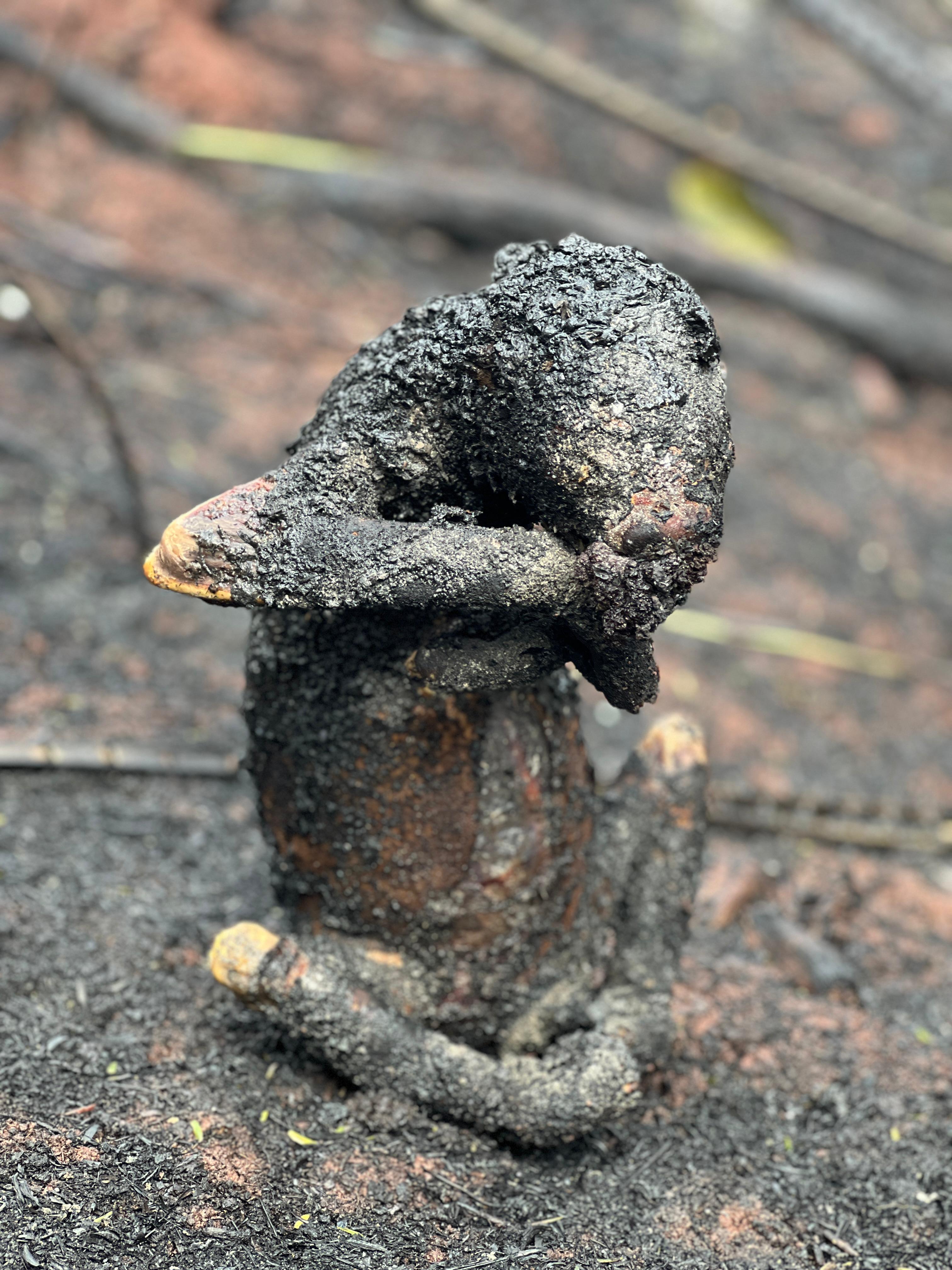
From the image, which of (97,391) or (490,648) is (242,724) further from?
(490,648)

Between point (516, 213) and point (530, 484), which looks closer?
point (530, 484)

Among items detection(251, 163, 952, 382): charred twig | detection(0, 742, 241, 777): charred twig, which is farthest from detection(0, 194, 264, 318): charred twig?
detection(0, 742, 241, 777): charred twig

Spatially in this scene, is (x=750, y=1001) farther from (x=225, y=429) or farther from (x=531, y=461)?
(x=225, y=429)

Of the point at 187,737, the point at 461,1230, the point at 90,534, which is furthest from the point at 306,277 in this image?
the point at 461,1230

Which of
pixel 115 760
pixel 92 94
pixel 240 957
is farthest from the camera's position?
pixel 92 94

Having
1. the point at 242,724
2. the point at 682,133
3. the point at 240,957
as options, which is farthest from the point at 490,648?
the point at 682,133

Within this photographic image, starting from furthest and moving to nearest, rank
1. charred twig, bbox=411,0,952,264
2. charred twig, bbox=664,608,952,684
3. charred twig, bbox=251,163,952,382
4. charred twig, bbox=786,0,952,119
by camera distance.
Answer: charred twig, bbox=786,0,952,119, charred twig, bbox=411,0,952,264, charred twig, bbox=251,163,952,382, charred twig, bbox=664,608,952,684

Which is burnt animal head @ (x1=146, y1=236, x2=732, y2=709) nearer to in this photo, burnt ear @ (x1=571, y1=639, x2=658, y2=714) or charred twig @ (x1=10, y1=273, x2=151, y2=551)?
burnt ear @ (x1=571, y1=639, x2=658, y2=714)
